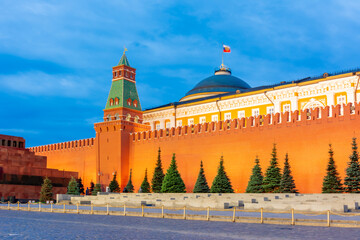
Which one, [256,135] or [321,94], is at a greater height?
[321,94]

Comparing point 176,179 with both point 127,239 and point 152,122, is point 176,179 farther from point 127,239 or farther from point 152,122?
point 127,239

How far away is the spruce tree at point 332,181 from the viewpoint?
67.1ft

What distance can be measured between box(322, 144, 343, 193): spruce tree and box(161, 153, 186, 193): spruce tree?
8267mm

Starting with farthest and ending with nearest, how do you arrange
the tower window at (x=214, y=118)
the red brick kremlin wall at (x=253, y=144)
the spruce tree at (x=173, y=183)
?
the tower window at (x=214, y=118) → the spruce tree at (x=173, y=183) → the red brick kremlin wall at (x=253, y=144)

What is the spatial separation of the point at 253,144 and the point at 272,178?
131 inches

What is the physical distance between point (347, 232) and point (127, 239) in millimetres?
4633

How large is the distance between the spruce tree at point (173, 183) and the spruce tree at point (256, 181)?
4.44 meters

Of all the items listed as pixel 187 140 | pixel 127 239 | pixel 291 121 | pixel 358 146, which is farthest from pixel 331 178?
pixel 127 239

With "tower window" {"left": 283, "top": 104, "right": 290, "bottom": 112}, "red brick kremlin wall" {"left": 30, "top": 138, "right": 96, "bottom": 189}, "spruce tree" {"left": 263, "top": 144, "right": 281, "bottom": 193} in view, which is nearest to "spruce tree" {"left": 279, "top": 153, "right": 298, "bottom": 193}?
"spruce tree" {"left": 263, "top": 144, "right": 281, "bottom": 193}

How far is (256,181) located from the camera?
23.1 m

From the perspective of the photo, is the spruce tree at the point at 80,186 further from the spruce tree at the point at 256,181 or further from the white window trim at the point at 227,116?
the spruce tree at the point at 256,181

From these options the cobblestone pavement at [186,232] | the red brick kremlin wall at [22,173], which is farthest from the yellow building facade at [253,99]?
the cobblestone pavement at [186,232]

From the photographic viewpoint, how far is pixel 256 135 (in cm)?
2555

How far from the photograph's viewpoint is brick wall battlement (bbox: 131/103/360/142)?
22.4 m
